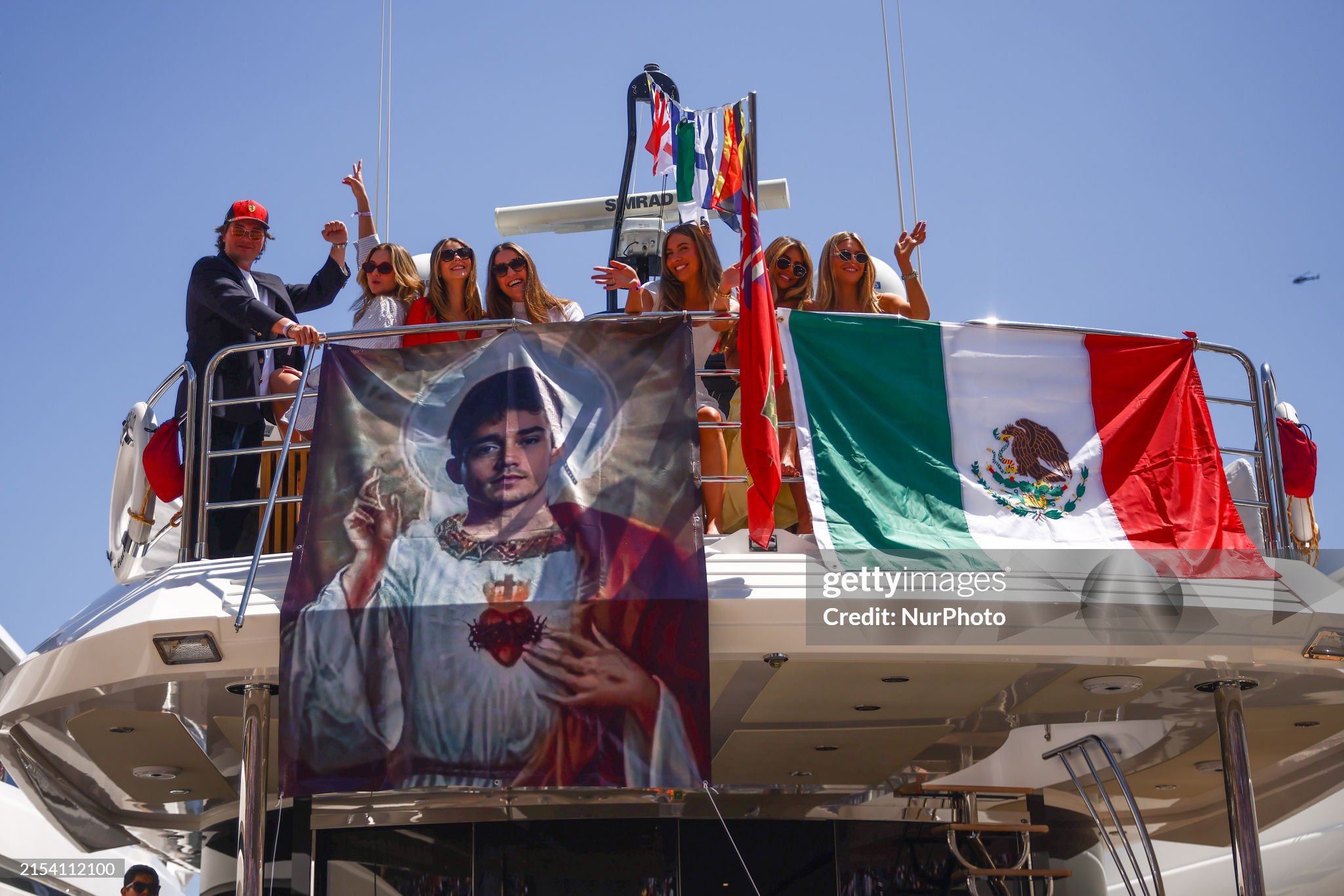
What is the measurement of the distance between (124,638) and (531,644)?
1831mm

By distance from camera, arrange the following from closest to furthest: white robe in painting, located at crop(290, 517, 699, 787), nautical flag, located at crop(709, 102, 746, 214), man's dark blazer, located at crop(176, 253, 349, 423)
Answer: white robe in painting, located at crop(290, 517, 699, 787) < man's dark blazer, located at crop(176, 253, 349, 423) < nautical flag, located at crop(709, 102, 746, 214)

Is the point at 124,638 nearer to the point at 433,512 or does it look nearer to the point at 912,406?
the point at 433,512

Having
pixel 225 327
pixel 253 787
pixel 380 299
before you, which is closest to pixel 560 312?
pixel 380 299

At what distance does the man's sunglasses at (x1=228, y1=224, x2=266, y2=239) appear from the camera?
710 centimetres

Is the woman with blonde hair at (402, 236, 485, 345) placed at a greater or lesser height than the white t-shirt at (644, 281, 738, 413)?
greater

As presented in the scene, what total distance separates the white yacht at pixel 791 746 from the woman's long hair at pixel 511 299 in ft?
2.22

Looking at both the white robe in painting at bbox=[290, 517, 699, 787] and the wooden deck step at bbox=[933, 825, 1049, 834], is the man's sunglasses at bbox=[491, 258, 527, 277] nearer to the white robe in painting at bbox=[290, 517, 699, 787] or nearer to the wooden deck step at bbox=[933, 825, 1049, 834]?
the white robe in painting at bbox=[290, 517, 699, 787]

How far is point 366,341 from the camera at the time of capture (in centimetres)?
682

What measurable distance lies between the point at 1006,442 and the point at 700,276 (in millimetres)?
1737

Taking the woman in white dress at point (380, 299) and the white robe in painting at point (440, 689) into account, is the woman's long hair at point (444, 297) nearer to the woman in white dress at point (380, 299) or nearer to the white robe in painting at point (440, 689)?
the woman in white dress at point (380, 299)

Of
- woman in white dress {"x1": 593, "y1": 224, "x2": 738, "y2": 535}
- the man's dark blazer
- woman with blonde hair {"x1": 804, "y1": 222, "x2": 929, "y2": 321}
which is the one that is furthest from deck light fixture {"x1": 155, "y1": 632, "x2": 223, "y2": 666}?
woman with blonde hair {"x1": 804, "y1": 222, "x2": 929, "y2": 321}

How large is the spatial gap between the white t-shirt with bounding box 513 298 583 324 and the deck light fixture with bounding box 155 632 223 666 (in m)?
2.21

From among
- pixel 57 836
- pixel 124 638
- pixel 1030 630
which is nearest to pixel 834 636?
pixel 1030 630

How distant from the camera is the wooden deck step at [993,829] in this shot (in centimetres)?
820
